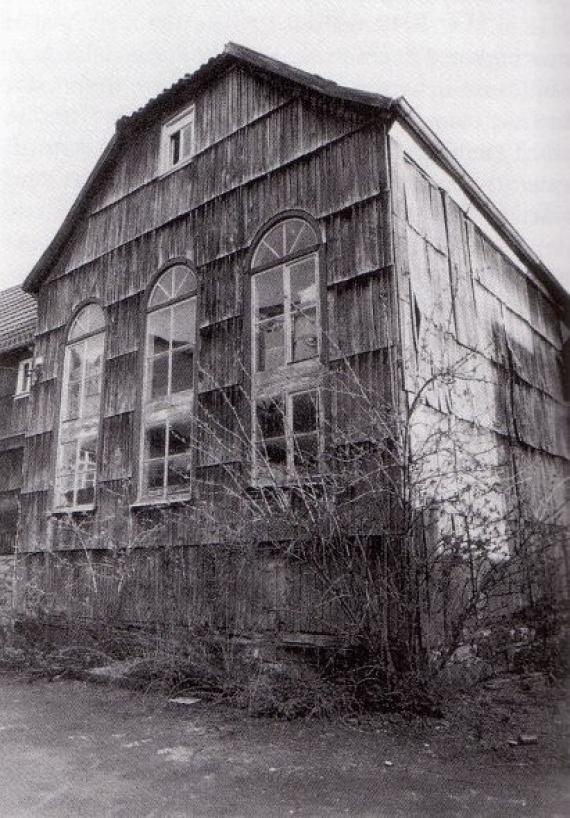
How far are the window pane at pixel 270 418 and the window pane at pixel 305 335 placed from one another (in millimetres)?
705

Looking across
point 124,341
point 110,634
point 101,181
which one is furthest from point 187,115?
point 110,634

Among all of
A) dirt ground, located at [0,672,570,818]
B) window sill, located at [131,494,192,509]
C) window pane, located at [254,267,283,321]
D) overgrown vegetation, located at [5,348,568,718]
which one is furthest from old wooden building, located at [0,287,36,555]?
dirt ground, located at [0,672,570,818]

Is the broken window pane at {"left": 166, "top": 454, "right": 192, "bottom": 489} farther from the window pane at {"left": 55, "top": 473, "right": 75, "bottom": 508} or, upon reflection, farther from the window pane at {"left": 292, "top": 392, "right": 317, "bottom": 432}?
the window pane at {"left": 55, "top": 473, "right": 75, "bottom": 508}

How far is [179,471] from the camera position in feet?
32.3

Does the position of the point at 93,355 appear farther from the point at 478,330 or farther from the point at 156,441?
the point at 478,330

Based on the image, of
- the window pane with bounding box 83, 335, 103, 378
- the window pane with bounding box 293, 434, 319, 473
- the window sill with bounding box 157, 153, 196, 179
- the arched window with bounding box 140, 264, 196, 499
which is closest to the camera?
the window pane with bounding box 293, 434, 319, 473

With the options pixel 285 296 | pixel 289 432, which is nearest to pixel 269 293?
pixel 285 296

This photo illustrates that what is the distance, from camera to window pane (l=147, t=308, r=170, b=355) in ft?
35.9

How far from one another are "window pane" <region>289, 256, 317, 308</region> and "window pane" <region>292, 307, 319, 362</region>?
0.17 meters

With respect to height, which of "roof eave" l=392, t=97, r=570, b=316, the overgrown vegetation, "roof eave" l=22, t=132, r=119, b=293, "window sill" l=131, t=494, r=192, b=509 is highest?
"roof eave" l=22, t=132, r=119, b=293

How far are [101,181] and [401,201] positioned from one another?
23.6 feet

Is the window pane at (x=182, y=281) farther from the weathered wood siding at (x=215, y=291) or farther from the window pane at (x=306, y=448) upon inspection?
the window pane at (x=306, y=448)

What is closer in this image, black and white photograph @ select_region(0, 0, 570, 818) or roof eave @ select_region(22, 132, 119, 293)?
black and white photograph @ select_region(0, 0, 570, 818)

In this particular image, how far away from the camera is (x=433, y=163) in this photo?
9570 mm
